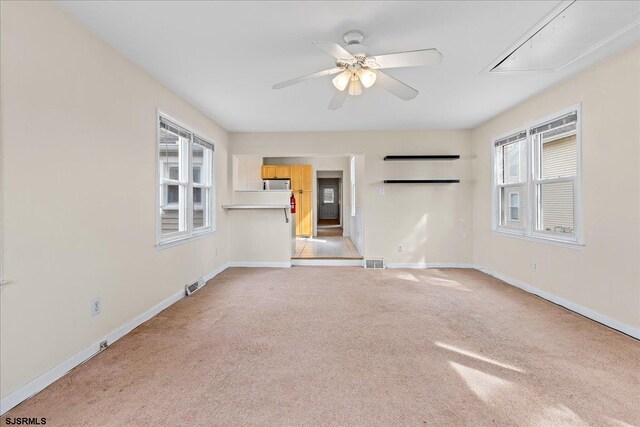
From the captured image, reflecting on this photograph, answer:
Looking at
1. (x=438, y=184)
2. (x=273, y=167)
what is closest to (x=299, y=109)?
(x=438, y=184)

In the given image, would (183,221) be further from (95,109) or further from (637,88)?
(637,88)

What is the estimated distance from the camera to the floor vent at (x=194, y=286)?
3.74 metres

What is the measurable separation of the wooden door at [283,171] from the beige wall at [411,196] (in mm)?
3569

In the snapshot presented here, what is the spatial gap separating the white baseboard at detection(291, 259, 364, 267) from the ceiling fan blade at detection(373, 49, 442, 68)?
3.75 metres

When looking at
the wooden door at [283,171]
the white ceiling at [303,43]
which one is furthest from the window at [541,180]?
the wooden door at [283,171]

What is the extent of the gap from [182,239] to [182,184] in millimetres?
690

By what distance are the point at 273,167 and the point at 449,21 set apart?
23.2ft

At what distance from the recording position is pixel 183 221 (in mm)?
3920

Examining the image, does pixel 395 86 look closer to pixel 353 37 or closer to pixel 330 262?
pixel 353 37

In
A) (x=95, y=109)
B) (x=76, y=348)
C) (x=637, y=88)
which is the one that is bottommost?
(x=76, y=348)

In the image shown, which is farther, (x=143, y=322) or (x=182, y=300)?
(x=182, y=300)

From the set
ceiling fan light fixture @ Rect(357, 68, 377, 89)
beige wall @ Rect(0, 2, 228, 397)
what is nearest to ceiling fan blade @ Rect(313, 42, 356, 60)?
ceiling fan light fixture @ Rect(357, 68, 377, 89)

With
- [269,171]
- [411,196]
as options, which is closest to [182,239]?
[411,196]

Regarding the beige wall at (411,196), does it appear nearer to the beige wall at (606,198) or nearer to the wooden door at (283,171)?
the beige wall at (606,198)
